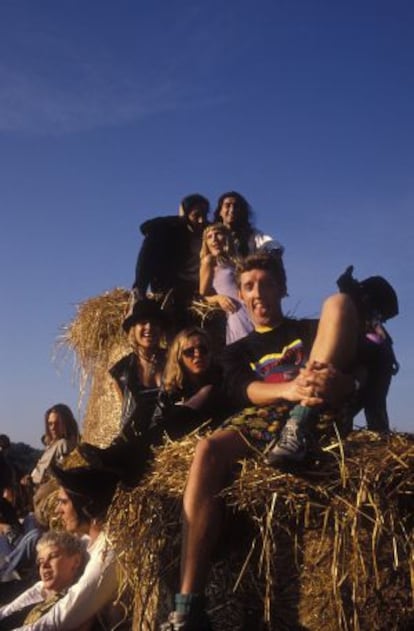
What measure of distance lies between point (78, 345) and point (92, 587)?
382cm

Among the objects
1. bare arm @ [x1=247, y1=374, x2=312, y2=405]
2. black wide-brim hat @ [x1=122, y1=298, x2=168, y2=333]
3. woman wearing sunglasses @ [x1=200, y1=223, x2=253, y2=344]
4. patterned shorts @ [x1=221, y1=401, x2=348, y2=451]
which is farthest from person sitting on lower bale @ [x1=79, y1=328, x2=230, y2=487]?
woman wearing sunglasses @ [x1=200, y1=223, x2=253, y2=344]

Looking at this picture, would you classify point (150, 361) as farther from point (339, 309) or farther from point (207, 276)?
point (339, 309)

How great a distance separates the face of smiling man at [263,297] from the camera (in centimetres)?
454

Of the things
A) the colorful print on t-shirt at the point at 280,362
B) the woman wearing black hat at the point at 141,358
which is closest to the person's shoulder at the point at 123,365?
the woman wearing black hat at the point at 141,358

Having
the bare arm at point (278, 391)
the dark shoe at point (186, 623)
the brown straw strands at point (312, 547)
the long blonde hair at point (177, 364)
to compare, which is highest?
the long blonde hair at point (177, 364)

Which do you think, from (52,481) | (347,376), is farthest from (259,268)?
(52,481)

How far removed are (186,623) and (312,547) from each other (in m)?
0.62

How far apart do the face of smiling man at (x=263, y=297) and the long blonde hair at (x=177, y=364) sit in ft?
1.45

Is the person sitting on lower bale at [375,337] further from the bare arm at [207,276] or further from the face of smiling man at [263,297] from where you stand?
the bare arm at [207,276]

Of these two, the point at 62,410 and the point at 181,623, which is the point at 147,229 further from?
the point at 181,623

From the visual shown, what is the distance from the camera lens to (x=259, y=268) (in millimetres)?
4621

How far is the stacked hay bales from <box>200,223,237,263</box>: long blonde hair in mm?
3056

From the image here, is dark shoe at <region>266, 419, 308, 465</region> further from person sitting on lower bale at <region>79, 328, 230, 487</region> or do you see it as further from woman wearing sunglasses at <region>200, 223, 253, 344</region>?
woman wearing sunglasses at <region>200, 223, 253, 344</region>

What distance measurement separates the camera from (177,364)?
15.9 feet
